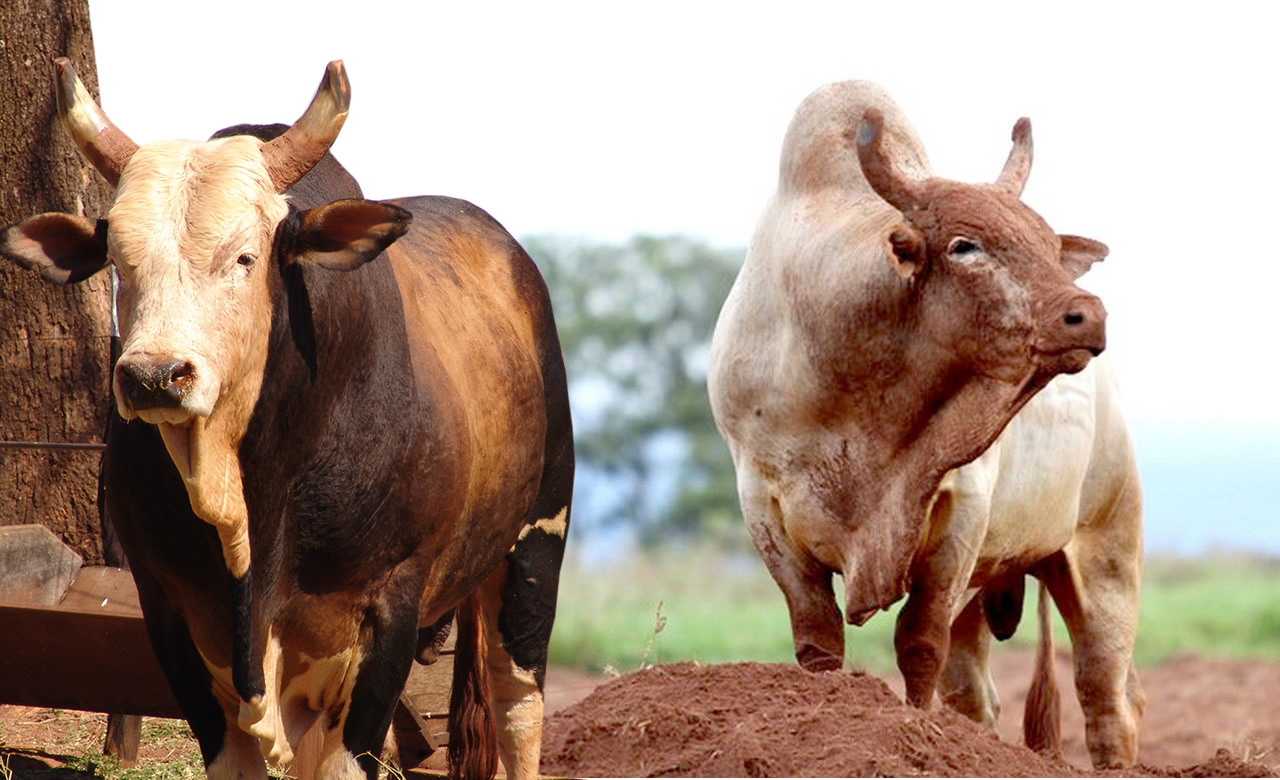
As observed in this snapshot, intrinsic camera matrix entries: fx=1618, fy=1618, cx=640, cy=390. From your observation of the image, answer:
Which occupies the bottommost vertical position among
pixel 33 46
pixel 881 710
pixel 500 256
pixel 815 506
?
pixel 881 710

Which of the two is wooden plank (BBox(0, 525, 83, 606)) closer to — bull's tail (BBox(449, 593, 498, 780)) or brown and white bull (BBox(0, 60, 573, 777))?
bull's tail (BBox(449, 593, 498, 780))


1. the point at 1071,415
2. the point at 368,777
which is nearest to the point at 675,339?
the point at 1071,415

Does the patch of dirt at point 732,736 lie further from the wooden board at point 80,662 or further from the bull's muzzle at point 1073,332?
the bull's muzzle at point 1073,332

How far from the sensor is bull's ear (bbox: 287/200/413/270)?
341 centimetres

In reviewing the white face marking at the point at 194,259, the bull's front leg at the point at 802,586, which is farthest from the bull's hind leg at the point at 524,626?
the white face marking at the point at 194,259

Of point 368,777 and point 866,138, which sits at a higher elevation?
point 866,138

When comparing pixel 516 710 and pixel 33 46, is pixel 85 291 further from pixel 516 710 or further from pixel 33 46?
pixel 516 710

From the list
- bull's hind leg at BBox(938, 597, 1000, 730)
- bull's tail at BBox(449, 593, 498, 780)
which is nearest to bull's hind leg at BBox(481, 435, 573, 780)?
bull's tail at BBox(449, 593, 498, 780)

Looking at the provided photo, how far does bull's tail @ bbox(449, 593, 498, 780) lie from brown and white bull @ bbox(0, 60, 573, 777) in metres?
0.68

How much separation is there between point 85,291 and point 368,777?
2.76 meters

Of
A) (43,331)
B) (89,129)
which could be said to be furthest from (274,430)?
(43,331)

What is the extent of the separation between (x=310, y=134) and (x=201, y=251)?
0.41 meters

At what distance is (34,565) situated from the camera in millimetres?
5277

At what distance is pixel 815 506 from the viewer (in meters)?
5.22
